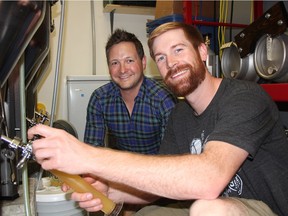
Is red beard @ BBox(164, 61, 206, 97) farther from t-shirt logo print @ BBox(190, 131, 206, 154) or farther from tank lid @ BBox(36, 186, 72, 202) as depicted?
tank lid @ BBox(36, 186, 72, 202)

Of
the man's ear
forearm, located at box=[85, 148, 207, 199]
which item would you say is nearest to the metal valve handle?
forearm, located at box=[85, 148, 207, 199]

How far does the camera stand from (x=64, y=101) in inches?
106

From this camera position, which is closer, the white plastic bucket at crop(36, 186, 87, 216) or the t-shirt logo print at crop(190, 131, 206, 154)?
the t-shirt logo print at crop(190, 131, 206, 154)

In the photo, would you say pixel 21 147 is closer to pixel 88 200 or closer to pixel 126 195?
pixel 88 200

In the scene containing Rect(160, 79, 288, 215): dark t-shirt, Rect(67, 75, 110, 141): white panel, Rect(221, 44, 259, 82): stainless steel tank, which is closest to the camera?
Rect(160, 79, 288, 215): dark t-shirt

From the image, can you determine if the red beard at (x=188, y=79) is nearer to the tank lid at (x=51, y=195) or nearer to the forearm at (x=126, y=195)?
the forearm at (x=126, y=195)

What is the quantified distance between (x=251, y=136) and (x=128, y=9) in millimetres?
2168

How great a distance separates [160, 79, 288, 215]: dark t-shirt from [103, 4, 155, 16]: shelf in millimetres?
1771

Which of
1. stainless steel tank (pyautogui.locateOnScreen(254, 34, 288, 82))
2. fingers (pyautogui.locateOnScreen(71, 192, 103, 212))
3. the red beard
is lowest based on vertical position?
fingers (pyautogui.locateOnScreen(71, 192, 103, 212))

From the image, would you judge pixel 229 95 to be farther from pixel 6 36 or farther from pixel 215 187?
pixel 6 36

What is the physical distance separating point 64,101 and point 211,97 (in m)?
1.90

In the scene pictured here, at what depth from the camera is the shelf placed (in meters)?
2.56

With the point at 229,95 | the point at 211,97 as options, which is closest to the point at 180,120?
the point at 211,97

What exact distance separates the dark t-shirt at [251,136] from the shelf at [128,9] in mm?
1771
